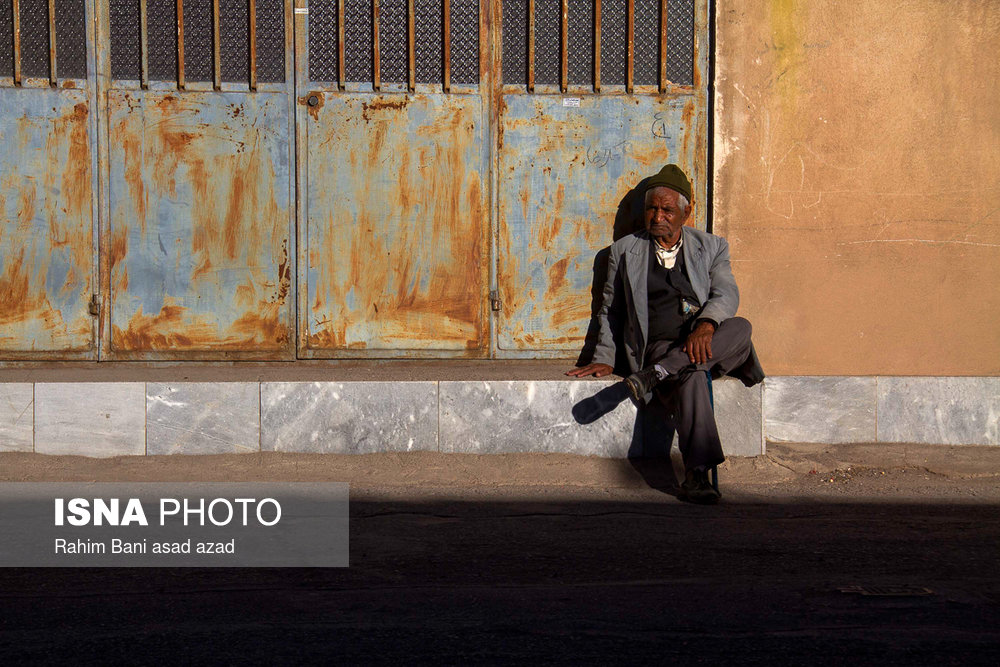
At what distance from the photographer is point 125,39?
5805 millimetres

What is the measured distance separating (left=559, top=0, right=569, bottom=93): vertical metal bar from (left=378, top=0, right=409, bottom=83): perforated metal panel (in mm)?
919

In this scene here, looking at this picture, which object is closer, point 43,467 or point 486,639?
point 486,639

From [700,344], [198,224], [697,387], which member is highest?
[198,224]

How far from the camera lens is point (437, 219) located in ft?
19.3

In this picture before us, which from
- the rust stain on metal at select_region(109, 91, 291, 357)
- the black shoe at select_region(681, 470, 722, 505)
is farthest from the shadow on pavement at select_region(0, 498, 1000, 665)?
the rust stain on metal at select_region(109, 91, 291, 357)

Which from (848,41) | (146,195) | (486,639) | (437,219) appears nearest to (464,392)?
(437,219)

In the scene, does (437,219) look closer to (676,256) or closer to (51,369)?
(676,256)

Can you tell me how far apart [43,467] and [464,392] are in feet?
7.41

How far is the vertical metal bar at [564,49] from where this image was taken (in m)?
5.87

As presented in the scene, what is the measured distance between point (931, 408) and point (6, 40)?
5.85m

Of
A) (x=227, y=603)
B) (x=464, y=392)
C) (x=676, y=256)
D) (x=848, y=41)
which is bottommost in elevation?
(x=227, y=603)

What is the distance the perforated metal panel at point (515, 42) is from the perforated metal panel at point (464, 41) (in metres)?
0.17

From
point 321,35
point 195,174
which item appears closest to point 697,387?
point 321,35

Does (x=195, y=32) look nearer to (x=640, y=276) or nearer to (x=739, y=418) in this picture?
(x=640, y=276)
